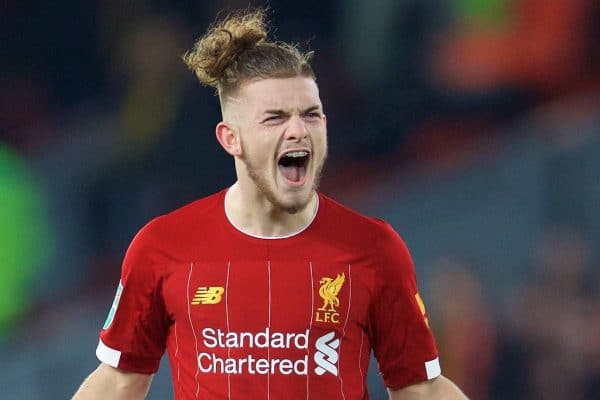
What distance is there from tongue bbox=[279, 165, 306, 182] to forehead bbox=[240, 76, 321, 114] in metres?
0.16

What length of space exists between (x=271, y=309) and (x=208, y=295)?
6.4 inches

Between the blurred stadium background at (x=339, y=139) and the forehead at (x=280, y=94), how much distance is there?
7.13 feet

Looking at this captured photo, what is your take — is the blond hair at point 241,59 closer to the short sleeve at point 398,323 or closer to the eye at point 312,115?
the eye at point 312,115

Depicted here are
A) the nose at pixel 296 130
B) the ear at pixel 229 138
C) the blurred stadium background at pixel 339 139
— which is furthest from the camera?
the blurred stadium background at pixel 339 139

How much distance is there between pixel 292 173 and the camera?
2.64m

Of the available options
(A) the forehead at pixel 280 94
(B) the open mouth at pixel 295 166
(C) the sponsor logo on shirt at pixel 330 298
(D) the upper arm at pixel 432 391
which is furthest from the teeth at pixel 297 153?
(D) the upper arm at pixel 432 391

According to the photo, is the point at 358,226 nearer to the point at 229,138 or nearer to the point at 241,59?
the point at 229,138

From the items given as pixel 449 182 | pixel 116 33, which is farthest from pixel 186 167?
pixel 449 182

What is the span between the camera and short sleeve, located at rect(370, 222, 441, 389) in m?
2.64

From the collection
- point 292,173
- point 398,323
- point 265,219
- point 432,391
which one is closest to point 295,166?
point 292,173

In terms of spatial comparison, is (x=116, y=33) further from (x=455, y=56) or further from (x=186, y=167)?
(x=455, y=56)

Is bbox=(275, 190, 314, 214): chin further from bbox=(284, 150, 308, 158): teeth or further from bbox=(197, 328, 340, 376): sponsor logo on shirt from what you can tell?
bbox=(197, 328, 340, 376): sponsor logo on shirt

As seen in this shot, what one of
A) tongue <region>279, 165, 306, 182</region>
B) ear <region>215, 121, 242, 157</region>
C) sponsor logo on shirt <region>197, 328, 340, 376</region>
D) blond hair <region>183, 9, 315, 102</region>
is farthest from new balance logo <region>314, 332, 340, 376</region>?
blond hair <region>183, 9, 315, 102</region>

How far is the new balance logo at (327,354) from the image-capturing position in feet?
8.46
